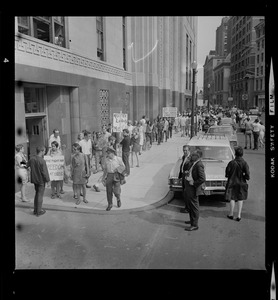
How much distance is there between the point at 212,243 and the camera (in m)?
5.61

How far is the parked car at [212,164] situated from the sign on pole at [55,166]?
2.73 m

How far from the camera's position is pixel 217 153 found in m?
8.51

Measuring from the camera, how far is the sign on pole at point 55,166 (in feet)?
24.5

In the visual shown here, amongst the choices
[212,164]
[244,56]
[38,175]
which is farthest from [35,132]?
[244,56]

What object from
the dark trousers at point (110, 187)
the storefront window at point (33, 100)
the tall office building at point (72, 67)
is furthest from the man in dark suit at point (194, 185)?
the storefront window at point (33, 100)

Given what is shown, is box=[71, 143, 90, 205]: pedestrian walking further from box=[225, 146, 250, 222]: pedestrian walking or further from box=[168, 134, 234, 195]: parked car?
box=[225, 146, 250, 222]: pedestrian walking

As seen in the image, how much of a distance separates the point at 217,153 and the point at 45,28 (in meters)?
5.70

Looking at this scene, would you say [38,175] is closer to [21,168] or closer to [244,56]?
[21,168]

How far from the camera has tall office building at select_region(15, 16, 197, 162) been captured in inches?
267

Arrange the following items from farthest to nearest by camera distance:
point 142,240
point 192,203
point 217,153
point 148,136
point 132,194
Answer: point 148,136, point 217,153, point 132,194, point 192,203, point 142,240

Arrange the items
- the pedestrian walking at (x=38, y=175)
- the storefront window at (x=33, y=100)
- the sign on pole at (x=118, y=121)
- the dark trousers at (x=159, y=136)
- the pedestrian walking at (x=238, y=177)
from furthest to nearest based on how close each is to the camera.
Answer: the dark trousers at (x=159, y=136), the sign on pole at (x=118, y=121), the storefront window at (x=33, y=100), the pedestrian walking at (x=38, y=175), the pedestrian walking at (x=238, y=177)

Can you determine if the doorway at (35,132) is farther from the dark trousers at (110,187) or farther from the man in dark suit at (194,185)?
the man in dark suit at (194,185)
